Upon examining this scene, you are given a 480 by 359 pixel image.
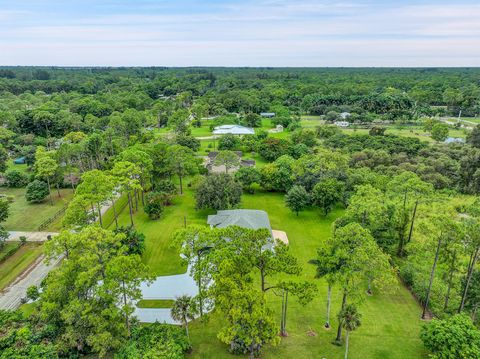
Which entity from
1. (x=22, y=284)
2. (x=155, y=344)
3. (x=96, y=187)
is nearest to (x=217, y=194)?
(x=96, y=187)

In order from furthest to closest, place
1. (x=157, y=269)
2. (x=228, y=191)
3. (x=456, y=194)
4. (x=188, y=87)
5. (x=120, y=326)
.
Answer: (x=188, y=87) → (x=456, y=194) → (x=228, y=191) → (x=157, y=269) → (x=120, y=326)

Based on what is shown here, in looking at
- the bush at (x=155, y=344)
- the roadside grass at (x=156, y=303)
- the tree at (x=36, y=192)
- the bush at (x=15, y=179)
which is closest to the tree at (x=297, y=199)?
the roadside grass at (x=156, y=303)

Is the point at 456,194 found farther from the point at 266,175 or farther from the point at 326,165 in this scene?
the point at 266,175

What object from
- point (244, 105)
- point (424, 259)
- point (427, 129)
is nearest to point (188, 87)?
point (244, 105)

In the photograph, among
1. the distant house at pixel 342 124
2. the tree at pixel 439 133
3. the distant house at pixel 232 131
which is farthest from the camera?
the distant house at pixel 342 124

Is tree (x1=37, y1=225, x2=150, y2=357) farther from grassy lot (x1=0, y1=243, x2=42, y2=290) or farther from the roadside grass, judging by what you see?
grassy lot (x1=0, y1=243, x2=42, y2=290)

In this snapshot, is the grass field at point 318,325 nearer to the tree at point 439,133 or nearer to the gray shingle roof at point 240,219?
the gray shingle roof at point 240,219
